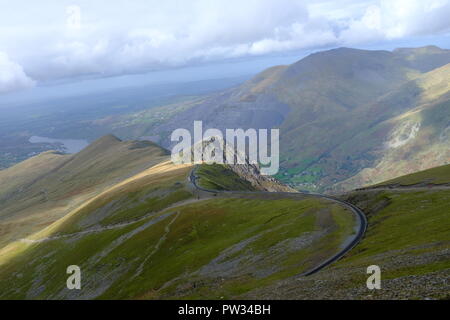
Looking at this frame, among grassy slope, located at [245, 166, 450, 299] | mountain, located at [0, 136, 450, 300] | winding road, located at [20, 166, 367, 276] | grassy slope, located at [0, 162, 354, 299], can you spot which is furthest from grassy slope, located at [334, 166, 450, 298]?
grassy slope, located at [0, 162, 354, 299]

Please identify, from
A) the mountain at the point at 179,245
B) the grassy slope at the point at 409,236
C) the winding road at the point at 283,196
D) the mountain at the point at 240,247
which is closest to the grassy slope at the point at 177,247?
the mountain at the point at 179,245

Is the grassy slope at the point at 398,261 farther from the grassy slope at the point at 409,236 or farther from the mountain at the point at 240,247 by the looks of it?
the mountain at the point at 240,247

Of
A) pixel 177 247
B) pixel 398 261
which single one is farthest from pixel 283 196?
pixel 398 261

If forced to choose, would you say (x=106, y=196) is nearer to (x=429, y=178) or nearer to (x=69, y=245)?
(x=69, y=245)

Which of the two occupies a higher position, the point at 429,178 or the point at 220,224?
the point at 429,178

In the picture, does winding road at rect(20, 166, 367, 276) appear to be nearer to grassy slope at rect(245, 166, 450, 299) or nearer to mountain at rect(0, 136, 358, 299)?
mountain at rect(0, 136, 358, 299)

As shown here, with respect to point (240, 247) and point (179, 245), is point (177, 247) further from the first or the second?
point (240, 247)
